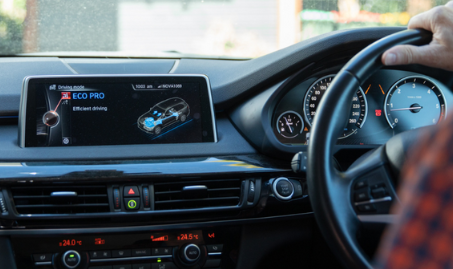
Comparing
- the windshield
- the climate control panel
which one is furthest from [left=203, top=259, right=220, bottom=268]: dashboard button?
the windshield

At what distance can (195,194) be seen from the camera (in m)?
1.99

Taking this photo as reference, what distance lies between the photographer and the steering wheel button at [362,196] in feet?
4.48

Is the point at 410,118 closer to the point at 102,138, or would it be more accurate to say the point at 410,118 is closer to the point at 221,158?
the point at 221,158

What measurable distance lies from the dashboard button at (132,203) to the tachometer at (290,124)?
842 millimetres

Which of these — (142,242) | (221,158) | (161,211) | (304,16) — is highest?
(304,16)

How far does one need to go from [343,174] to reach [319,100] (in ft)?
3.44

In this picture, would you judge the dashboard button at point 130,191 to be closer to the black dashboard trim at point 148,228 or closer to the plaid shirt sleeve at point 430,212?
the black dashboard trim at point 148,228

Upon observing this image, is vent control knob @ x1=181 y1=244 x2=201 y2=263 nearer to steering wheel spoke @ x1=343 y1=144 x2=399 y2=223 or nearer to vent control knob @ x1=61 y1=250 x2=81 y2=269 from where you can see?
vent control knob @ x1=61 y1=250 x2=81 y2=269

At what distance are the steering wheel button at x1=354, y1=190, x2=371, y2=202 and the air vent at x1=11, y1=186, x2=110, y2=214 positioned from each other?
3.53ft

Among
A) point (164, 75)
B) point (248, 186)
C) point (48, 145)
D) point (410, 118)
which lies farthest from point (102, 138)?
point (410, 118)

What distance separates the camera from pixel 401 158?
4.58 feet

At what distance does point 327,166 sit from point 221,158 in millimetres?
854

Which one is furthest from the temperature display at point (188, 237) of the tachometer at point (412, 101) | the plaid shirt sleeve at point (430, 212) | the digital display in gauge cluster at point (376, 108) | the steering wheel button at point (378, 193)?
the plaid shirt sleeve at point (430, 212)

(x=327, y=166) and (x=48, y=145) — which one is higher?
(x=327, y=166)
